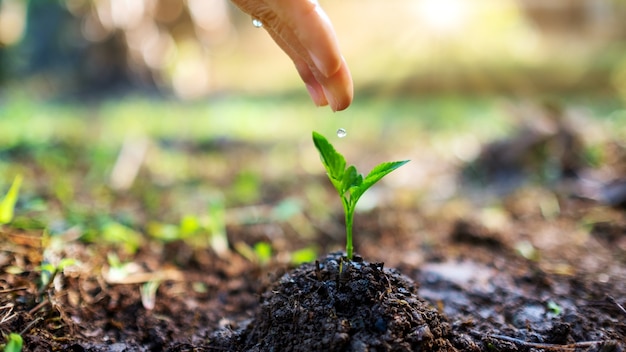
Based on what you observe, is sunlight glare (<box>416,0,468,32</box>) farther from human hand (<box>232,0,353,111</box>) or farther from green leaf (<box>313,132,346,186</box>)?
green leaf (<box>313,132,346,186</box>)

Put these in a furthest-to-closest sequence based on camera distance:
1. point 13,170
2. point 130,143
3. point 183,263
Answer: point 130,143 < point 13,170 < point 183,263

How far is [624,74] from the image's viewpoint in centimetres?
702

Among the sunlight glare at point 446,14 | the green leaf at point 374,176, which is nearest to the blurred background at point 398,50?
the sunlight glare at point 446,14

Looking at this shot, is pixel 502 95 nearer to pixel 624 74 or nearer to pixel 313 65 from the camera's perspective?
pixel 624 74

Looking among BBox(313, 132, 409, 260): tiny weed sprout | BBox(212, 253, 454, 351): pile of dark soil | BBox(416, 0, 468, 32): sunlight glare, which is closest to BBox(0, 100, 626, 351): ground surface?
BBox(212, 253, 454, 351): pile of dark soil

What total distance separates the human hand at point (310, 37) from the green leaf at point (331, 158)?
249mm

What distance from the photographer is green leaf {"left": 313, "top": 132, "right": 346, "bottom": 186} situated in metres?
1.17

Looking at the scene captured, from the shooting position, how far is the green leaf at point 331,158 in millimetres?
1172

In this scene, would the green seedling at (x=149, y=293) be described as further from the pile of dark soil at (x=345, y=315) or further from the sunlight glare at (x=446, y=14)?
the sunlight glare at (x=446, y=14)

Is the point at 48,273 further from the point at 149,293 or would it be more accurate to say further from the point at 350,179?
the point at 350,179

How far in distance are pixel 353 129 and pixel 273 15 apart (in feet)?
13.7

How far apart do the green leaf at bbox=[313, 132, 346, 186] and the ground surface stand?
0.23m

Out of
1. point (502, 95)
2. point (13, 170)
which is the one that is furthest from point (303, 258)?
point (502, 95)

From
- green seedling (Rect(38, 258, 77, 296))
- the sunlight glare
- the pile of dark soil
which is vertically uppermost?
the sunlight glare
